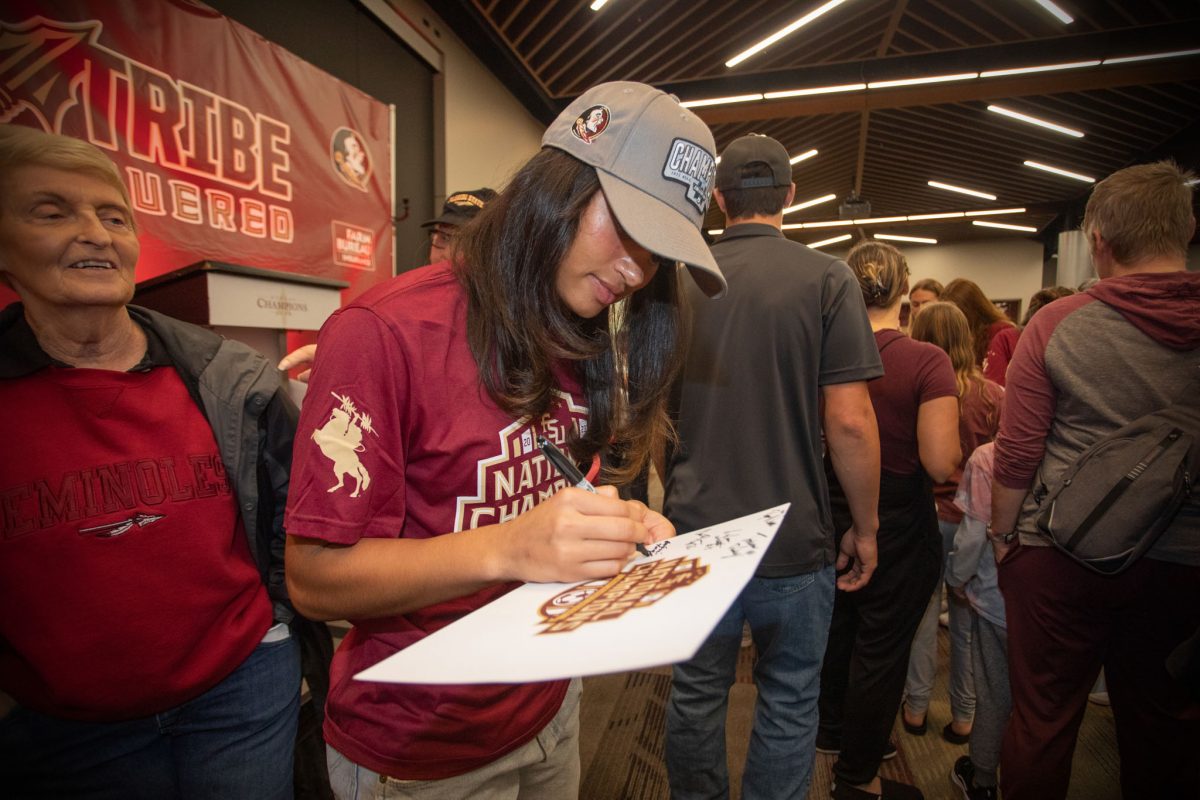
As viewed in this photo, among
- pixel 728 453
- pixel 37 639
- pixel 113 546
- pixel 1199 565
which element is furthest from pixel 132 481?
pixel 1199 565

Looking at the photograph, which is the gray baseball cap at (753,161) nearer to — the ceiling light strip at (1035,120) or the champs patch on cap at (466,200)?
the champs patch on cap at (466,200)

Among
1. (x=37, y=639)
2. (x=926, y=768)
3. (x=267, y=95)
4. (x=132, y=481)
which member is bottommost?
(x=926, y=768)

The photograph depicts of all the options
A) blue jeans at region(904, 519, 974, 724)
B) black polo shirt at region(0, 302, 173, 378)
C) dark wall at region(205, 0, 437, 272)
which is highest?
dark wall at region(205, 0, 437, 272)

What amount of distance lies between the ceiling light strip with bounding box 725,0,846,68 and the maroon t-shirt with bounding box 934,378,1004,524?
3760 millimetres

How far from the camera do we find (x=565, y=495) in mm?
583

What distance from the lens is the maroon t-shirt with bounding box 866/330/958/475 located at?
1761mm

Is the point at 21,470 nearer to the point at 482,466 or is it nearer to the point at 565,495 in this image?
the point at 482,466

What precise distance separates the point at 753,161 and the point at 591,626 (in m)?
1.50

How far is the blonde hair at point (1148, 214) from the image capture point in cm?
132

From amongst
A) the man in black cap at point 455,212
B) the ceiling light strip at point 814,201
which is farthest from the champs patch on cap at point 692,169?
the ceiling light strip at point 814,201

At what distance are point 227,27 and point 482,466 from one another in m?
2.67

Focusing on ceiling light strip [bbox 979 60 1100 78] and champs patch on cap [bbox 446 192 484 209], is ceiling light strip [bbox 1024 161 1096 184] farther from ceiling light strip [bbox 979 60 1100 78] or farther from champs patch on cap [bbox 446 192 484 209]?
champs patch on cap [bbox 446 192 484 209]

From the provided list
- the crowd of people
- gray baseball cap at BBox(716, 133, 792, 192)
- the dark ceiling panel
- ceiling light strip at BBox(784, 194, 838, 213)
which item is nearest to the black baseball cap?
the crowd of people

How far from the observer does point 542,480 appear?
0.83 metres
